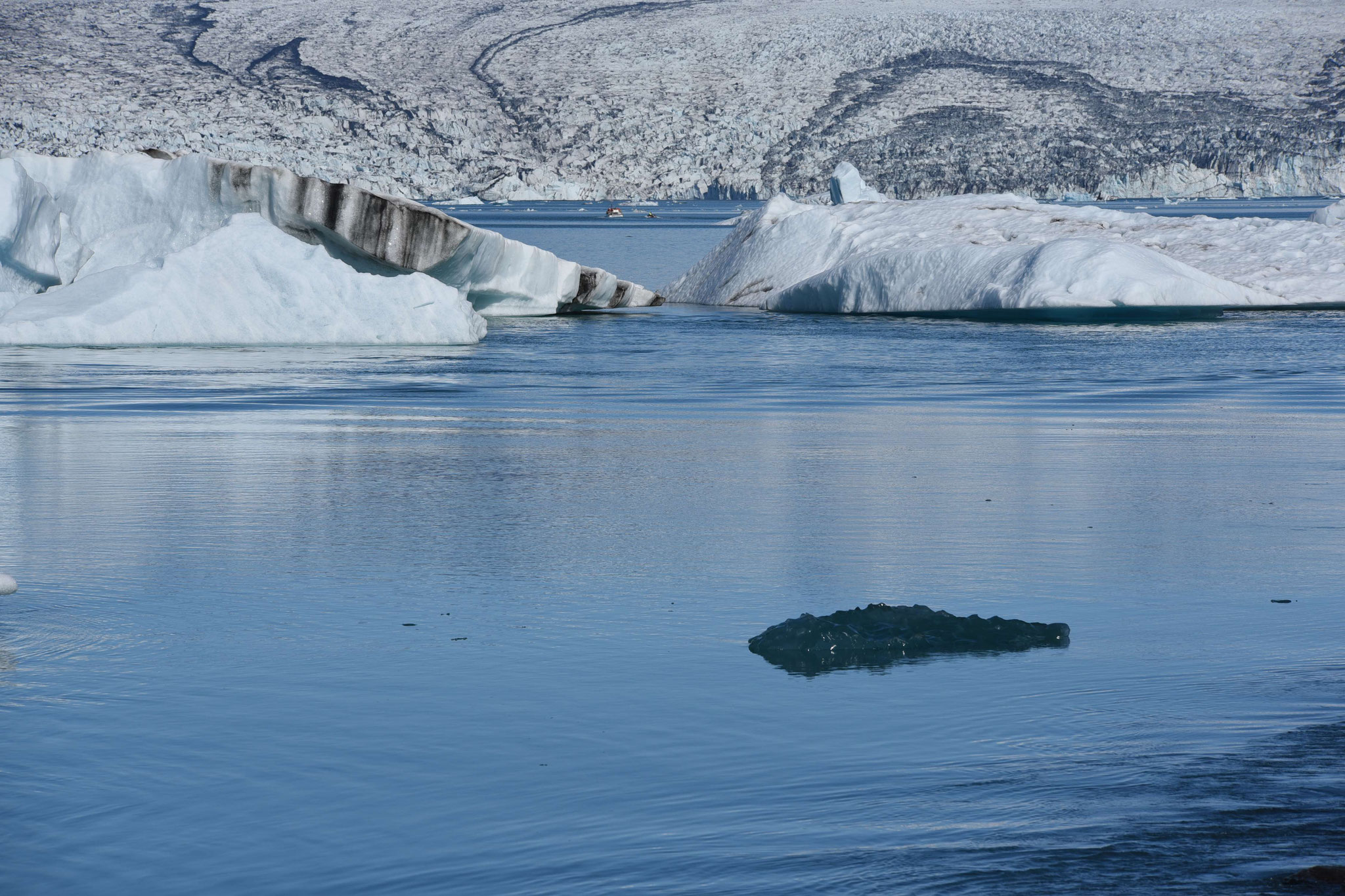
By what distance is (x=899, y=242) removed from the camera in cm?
2070

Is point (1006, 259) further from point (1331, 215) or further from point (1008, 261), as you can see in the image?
point (1331, 215)

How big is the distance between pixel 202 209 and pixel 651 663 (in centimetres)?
1395

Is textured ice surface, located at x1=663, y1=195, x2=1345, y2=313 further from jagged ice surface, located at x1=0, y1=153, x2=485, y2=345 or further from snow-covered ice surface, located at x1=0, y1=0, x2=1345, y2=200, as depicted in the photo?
snow-covered ice surface, located at x1=0, y1=0, x2=1345, y2=200

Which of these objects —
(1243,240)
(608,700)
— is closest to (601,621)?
(608,700)

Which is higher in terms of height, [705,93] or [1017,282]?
[705,93]

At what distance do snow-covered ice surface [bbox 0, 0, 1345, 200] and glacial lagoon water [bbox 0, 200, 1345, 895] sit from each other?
8595 centimetres

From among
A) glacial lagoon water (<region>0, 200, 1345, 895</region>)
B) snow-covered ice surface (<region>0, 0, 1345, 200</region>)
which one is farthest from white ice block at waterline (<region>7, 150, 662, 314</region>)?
snow-covered ice surface (<region>0, 0, 1345, 200</region>)

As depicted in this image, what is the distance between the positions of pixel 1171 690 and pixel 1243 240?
18998mm

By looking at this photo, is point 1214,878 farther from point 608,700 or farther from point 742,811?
point 608,700

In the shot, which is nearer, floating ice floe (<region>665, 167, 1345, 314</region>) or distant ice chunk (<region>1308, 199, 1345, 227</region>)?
floating ice floe (<region>665, 167, 1345, 314</region>)

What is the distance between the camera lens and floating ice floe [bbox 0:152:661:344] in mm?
14562

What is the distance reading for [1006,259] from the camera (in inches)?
748

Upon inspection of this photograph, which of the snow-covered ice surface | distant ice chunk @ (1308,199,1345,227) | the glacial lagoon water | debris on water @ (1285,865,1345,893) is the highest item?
the snow-covered ice surface

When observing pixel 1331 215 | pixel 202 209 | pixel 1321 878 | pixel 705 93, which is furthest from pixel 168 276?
pixel 705 93
